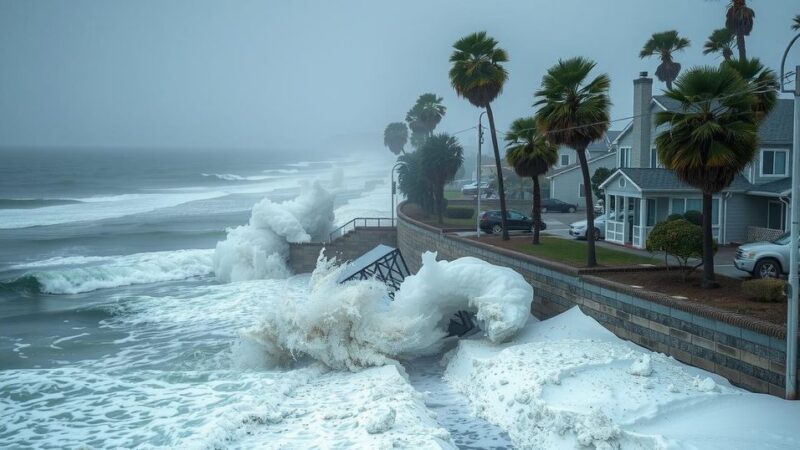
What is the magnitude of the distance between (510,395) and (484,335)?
5164mm

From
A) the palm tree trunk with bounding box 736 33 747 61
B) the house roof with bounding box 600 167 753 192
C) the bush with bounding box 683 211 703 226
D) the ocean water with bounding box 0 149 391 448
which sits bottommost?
the ocean water with bounding box 0 149 391 448

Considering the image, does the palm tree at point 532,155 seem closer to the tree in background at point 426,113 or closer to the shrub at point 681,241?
the shrub at point 681,241

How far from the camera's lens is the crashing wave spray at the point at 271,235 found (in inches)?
1497

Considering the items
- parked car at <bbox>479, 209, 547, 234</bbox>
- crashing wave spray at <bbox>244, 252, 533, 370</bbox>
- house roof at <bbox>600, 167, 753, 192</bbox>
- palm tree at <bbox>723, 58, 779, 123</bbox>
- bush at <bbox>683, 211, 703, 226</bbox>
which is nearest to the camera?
crashing wave spray at <bbox>244, 252, 533, 370</bbox>

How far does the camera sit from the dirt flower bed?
43.2ft

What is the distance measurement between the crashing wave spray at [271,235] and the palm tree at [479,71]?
15.5 meters

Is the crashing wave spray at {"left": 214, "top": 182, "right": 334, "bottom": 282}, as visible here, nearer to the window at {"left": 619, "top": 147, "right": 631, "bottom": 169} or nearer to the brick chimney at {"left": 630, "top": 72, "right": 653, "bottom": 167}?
the window at {"left": 619, "top": 147, "right": 631, "bottom": 169}

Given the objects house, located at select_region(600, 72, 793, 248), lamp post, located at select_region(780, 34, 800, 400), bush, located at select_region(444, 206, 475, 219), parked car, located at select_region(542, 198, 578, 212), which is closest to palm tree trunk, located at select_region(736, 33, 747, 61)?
house, located at select_region(600, 72, 793, 248)

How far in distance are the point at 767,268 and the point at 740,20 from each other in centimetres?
2277

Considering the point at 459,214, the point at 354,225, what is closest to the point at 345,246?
the point at 354,225

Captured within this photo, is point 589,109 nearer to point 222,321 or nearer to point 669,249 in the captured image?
point 669,249

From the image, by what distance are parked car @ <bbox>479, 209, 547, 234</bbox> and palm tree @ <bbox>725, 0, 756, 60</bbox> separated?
13.9 metres

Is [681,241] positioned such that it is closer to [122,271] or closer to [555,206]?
[555,206]

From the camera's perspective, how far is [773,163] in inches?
1005
